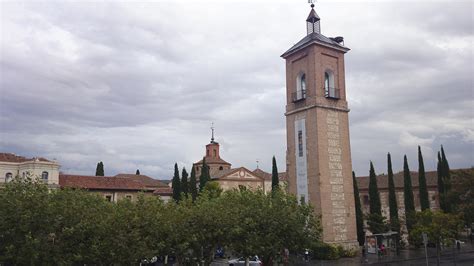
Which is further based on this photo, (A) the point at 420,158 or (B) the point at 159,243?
(A) the point at 420,158

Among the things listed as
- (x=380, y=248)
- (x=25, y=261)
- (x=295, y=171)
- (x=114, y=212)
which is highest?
(x=295, y=171)

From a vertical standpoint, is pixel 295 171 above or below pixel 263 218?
above

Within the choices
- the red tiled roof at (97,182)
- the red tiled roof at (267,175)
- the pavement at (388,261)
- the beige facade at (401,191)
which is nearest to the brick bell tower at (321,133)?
the pavement at (388,261)

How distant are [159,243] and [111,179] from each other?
37427 millimetres

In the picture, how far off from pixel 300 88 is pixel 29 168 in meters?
31.5

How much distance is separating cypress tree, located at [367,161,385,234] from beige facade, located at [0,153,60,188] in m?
34.9

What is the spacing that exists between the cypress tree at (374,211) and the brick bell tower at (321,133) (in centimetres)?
678

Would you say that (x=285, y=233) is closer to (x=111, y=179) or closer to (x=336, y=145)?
(x=336, y=145)

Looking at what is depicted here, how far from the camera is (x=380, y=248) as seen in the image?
3700 cm

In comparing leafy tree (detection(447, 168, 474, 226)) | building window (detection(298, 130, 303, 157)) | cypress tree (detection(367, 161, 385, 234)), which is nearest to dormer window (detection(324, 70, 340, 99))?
building window (detection(298, 130, 303, 157))

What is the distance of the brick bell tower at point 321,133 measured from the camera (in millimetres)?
35562

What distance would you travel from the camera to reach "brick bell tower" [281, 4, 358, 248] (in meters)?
35.6

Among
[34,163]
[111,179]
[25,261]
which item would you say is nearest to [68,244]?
[25,261]

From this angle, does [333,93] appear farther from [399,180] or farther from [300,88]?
[399,180]
